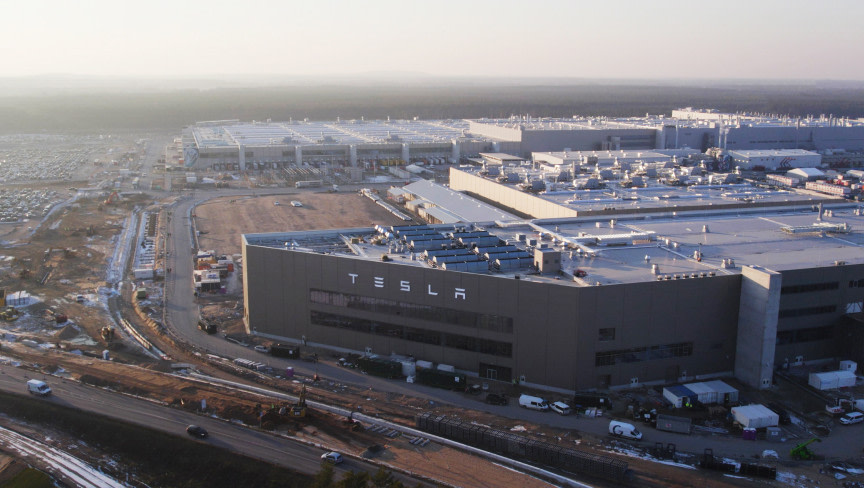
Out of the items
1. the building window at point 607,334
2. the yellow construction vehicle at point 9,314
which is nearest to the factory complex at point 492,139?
the building window at point 607,334

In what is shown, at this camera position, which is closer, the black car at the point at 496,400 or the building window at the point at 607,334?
the black car at the point at 496,400

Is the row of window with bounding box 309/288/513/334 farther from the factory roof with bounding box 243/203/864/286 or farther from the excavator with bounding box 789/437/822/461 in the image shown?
the excavator with bounding box 789/437/822/461

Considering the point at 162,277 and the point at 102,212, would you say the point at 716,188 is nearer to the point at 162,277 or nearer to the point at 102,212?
the point at 162,277

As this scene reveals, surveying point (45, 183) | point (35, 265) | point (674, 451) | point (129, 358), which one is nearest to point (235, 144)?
point (45, 183)

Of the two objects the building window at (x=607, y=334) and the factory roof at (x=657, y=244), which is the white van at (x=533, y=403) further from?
the factory roof at (x=657, y=244)

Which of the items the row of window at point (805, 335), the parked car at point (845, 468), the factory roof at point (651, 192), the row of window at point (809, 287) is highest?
the factory roof at point (651, 192)

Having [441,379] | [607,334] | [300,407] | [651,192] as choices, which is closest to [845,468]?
[607,334]
